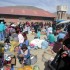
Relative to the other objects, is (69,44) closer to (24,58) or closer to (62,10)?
(24,58)

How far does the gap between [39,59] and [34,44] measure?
2.59 metres

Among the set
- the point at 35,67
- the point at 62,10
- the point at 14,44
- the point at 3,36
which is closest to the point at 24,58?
the point at 35,67

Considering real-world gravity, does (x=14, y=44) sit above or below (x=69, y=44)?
below

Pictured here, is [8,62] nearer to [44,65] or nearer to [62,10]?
[44,65]

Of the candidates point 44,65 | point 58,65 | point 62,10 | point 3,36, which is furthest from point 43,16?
point 58,65

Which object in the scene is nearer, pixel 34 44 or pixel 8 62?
pixel 8 62

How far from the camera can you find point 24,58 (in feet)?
28.4

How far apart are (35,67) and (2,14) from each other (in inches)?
1265

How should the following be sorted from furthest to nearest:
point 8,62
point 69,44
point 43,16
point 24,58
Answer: point 43,16 → point 24,58 → point 8,62 → point 69,44

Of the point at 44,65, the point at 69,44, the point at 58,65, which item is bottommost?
the point at 44,65

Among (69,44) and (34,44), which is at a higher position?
(69,44)

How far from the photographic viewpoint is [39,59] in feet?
31.9

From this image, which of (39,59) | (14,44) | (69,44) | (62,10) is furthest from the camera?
(62,10)

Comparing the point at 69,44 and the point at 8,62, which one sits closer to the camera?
the point at 69,44
